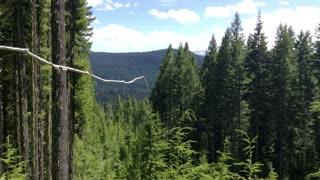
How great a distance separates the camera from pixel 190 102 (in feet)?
182

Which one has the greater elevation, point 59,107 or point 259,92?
point 59,107

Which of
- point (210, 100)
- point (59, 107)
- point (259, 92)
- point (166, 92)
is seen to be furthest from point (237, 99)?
point (59, 107)

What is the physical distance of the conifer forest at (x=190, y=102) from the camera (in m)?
19.8

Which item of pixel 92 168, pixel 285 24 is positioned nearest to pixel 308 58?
pixel 285 24

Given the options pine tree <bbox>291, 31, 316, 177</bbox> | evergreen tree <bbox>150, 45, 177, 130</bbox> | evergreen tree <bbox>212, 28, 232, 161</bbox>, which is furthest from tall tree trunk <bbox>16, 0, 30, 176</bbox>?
evergreen tree <bbox>150, 45, 177, 130</bbox>

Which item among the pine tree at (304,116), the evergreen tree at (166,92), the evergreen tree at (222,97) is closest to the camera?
the pine tree at (304,116)

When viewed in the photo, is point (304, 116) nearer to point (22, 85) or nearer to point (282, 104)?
point (282, 104)

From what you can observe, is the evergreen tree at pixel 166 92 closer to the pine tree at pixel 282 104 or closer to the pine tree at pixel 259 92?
the pine tree at pixel 259 92

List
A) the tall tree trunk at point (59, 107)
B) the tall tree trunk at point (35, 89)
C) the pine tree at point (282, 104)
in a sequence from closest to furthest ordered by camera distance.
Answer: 1. the tall tree trunk at point (59, 107)
2. the tall tree trunk at point (35, 89)
3. the pine tree at point (282, 104)

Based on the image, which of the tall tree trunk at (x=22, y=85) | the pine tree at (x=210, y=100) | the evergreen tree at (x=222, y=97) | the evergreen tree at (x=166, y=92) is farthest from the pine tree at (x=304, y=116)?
the tall tree trunk at (x=22, y=85)

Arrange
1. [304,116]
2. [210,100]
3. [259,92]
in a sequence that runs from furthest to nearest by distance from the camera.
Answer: [210,100]
[259,92]
[304,116]

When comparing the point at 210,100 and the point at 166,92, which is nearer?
the point at 210,100

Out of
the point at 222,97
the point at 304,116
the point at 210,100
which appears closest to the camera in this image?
the point at 304,116

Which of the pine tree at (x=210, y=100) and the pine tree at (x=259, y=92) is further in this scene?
the pine tree at (x=210, y=100)
